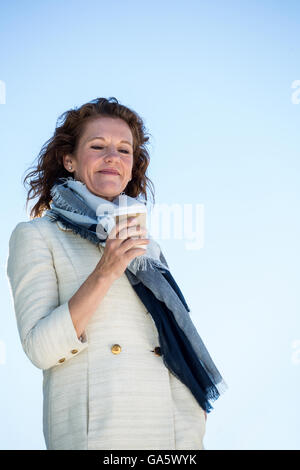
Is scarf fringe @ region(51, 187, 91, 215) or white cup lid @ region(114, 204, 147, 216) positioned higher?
white cup lid @ region(114, 204, 147, 216)

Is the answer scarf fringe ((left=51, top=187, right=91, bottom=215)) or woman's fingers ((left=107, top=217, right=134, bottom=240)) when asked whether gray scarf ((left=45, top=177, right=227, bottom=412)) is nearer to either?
scarf fringe ((left=51, top=187, right=91, bottom=215))

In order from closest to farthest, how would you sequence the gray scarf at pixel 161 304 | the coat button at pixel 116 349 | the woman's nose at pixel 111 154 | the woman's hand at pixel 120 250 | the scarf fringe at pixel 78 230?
the woman's hand at pixel 120 250
the coat button at pixel 116 349
the gray scarf at pixel 161 304
the scarf fringe at pixel 78 230
the woman's nose at pixel 111 154

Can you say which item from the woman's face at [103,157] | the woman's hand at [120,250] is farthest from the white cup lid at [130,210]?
the woman's face at [103,157]

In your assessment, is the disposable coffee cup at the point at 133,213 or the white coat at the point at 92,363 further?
the disposable coffee cup at the point at 133,213

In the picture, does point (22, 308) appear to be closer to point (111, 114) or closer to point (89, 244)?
point (89, 244)

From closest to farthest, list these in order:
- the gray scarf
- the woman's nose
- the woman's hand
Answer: the woman's hand → the gray scarf → the woman's nose

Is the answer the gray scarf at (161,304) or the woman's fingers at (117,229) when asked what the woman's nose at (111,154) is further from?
the woman's fingers at (117,229)

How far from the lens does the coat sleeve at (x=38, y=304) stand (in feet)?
9.16

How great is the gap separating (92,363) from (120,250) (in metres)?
0.59

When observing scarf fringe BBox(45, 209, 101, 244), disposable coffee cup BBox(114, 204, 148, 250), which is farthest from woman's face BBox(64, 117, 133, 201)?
disposable coffee cup BBox(114, 204, 148, 250)

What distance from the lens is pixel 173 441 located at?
2.91m

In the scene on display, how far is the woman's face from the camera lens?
373cm

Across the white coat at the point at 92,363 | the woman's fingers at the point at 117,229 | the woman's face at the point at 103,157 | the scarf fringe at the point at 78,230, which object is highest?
the woman's face at the point at 103,157
